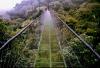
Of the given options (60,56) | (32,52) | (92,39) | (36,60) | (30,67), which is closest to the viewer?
(30,67)

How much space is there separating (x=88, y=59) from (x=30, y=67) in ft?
7.99

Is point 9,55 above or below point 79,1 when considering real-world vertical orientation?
above

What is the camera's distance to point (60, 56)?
755 centimetres

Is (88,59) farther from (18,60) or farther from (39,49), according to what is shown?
(18,60)

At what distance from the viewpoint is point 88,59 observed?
8.13 m

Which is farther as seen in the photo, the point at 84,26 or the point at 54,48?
the point at 84,26

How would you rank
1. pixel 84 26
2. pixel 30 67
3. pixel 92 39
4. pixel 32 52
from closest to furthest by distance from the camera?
pixel 30 67 < pixel 32 52 < pixel 92 39 < pixel 84 26

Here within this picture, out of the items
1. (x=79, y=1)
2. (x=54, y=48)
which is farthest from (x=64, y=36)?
(x=79, y=1)

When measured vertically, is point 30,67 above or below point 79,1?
above

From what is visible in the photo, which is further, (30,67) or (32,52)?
(32,52)

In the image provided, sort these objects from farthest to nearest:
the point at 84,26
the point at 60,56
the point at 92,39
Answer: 1. the point at 84,26
2. the point at 92,39
3. the point at 60,56

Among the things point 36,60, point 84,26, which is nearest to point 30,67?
point 36,60

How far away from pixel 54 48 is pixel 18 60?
187 cm

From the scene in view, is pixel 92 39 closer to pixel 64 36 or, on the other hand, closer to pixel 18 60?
pixel 64 36
